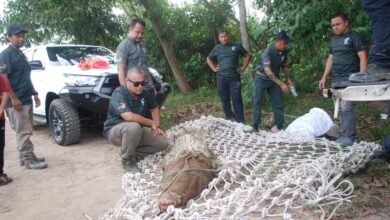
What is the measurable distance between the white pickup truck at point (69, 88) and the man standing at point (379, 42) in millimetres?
3402

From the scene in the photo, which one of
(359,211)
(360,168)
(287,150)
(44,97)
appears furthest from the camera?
(44,97)

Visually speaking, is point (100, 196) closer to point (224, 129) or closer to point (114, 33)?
point (224, 129)

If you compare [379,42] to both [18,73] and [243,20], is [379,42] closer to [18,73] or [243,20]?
[18,73]

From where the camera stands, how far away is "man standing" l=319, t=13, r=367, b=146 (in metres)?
3.94

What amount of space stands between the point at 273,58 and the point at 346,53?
115 centimetres

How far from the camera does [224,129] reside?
16.7ft

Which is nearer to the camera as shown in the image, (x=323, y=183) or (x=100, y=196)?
(x=323, y=183)

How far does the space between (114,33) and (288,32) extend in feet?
24.3

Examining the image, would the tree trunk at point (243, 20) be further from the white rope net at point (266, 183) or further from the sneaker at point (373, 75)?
the sneaker at point (373, 75)

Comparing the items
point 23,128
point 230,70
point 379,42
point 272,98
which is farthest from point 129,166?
point 379,42

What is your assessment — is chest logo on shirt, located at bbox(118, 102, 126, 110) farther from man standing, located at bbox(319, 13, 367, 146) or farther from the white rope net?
man standing, located at bbox(319, 13, 367, 146)

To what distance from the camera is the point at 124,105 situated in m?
3.97

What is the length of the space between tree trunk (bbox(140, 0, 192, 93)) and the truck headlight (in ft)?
13.4

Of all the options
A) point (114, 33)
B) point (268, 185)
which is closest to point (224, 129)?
point (268, 185)
